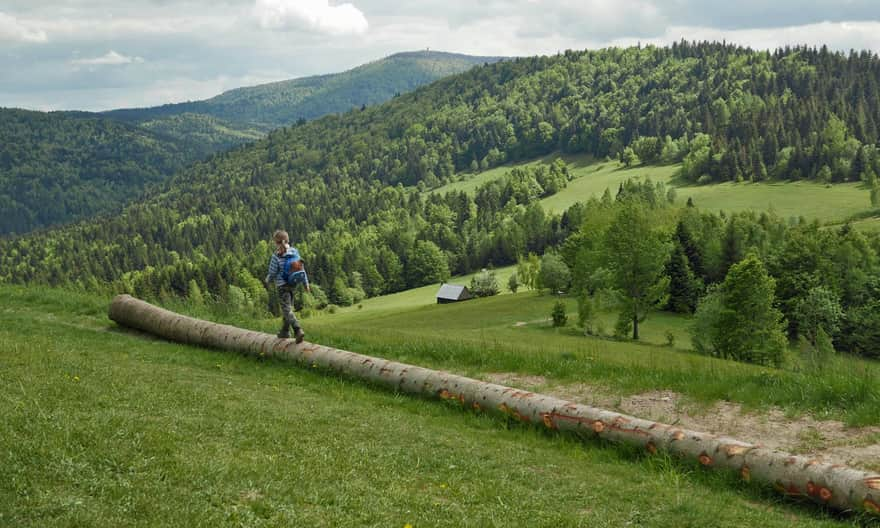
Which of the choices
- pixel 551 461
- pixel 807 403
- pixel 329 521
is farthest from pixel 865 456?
pixel 329 521

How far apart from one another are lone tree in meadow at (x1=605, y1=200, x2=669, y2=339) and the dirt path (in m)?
67.3

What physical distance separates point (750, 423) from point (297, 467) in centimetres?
943

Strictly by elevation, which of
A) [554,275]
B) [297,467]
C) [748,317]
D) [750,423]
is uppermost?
[297,467]

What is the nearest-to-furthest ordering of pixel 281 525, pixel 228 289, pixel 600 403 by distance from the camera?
pixel 281 525, pixel 600 403, pixel 228 289

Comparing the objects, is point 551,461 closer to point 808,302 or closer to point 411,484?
point 411,484

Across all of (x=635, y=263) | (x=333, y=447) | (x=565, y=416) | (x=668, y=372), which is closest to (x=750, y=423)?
(x=668, y=372)

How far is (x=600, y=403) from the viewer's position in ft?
52.8

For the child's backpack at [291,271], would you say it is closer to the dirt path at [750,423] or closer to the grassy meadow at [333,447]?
the grassy meadow at [333,447]

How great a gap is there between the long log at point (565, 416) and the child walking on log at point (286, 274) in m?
0.83

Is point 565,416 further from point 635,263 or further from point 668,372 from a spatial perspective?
point 635,263

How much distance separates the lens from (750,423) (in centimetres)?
1427

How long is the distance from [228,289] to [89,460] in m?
149

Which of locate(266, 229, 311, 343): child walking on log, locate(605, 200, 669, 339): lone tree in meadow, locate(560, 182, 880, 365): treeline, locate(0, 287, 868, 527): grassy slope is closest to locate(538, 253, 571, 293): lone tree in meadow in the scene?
locate(560, 182, 880, 365): treeline

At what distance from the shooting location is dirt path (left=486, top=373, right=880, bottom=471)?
12383 mm
